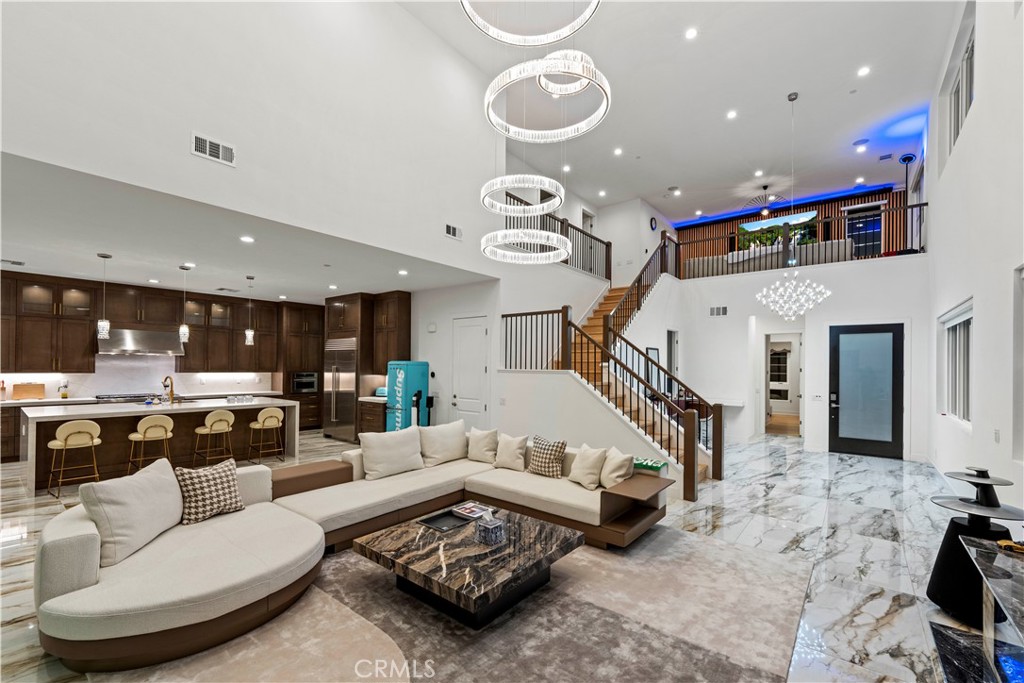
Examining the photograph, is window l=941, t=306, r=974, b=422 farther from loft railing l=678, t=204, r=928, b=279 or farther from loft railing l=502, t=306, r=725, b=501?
loft railing l=502, t=306, r=725, b=501

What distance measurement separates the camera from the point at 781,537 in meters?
4.29

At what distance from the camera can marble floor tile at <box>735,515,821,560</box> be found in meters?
4.00

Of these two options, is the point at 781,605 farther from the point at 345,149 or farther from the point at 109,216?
the point at 109,216

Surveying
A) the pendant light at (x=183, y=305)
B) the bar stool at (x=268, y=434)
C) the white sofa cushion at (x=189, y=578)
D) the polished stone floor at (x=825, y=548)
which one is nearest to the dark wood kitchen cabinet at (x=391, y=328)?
the bar stool at (x=268, y=434)

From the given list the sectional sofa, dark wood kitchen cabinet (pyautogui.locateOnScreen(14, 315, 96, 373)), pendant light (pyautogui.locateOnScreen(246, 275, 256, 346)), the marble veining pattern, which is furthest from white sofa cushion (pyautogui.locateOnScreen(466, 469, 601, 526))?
dark wood kitchen cabinet (pyautogui.locateOnScreen(14, 315, 96, 373))

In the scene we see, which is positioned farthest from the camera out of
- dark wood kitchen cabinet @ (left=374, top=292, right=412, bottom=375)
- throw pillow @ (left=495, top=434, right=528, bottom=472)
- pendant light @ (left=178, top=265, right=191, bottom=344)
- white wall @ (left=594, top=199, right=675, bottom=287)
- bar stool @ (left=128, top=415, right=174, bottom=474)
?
white wall @ (left=594, top=199, right=675, bottom=287)

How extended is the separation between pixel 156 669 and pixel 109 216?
13.7ft

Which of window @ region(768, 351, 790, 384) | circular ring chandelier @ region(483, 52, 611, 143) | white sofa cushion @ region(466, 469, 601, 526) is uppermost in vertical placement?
circular ring chandelier @ region(483, 52, 611, 143)

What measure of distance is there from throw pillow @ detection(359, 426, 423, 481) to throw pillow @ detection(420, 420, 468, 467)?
18 centimetres

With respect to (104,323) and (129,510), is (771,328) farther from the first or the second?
(104,323)

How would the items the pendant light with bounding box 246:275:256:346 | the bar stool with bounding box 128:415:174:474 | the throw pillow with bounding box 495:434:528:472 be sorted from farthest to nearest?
the pendant light with bounding box 246:275:256:346, the bar stool with bounding box 128:415:174:474, the throw pillow with bounding box 495:434:528:472

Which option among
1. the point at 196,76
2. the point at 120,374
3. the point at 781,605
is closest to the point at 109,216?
the point at 196,76

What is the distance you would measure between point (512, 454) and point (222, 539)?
291cm

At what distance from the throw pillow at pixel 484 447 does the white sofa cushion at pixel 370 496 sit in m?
0.40
